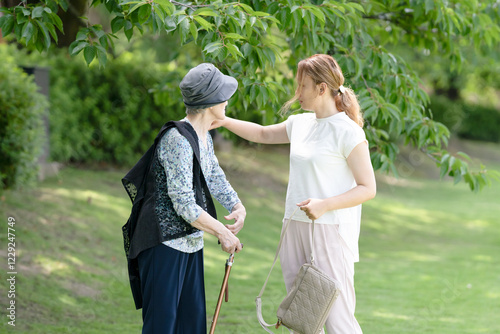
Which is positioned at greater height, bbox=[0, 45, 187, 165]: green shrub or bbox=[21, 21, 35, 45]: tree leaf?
bbox=[21, 21, 35, 45]: tree leaf

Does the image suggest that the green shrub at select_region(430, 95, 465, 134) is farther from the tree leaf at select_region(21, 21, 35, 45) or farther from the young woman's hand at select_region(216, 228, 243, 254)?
the young woman's hand at select_region(216, 228, 243, 254)

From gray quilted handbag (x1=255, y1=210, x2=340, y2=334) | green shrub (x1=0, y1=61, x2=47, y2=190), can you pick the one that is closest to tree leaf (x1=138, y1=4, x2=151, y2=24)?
gray quilted handbag (x1=255, y1=210, x2=340, y2=334)

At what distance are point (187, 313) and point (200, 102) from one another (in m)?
1.09

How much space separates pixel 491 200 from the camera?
1652 cm

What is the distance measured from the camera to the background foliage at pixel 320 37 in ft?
11.9

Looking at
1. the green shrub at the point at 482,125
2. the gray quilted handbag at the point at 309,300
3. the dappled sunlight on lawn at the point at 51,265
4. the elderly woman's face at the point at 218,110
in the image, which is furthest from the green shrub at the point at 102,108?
the green shrub at the point at 482,125

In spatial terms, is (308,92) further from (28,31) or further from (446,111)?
(446,111)

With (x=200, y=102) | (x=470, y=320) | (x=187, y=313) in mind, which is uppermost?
(x=200, y=102)

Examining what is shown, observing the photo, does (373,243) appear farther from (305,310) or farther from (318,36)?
(305,310)

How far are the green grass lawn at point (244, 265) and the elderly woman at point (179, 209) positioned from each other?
2268 mm

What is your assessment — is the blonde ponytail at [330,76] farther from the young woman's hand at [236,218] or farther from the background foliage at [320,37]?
the young woman's hand at [236,218]

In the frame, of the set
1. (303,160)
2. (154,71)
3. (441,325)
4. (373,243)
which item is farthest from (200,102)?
(154,71)

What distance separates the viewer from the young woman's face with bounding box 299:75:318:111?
3264 mm

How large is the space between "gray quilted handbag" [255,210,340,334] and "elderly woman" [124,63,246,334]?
16.3 inches
